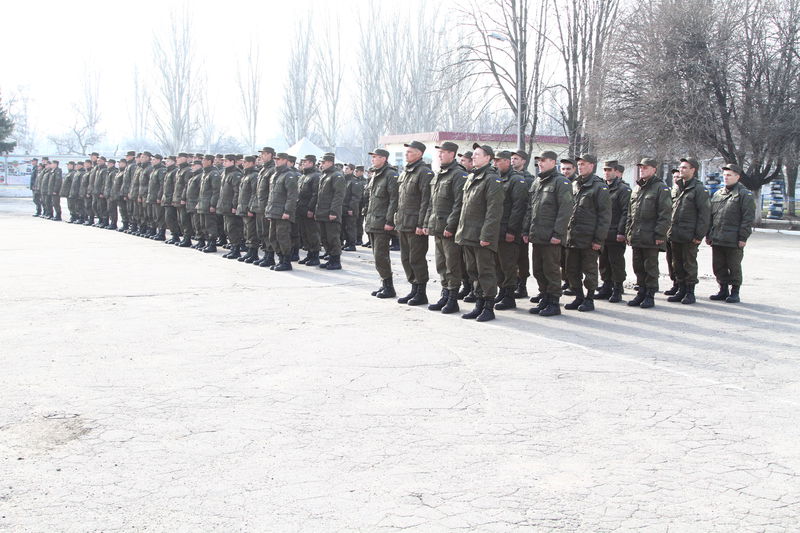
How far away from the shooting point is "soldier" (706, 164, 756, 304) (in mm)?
10578

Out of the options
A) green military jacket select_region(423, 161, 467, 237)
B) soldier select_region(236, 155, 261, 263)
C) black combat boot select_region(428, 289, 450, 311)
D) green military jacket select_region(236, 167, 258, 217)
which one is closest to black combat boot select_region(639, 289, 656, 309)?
black combat boot select_region(428, 289, 450, 311)

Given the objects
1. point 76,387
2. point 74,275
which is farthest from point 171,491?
point 74,275

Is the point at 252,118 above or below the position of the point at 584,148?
above

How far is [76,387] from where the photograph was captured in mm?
5914

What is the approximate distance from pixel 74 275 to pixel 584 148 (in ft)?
67.4

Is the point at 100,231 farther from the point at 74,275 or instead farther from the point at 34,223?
the point at 74,275

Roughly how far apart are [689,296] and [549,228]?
256cm

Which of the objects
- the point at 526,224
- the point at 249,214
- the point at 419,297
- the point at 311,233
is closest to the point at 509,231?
the point at 526,224

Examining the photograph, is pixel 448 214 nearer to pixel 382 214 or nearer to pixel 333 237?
pixel 382 214

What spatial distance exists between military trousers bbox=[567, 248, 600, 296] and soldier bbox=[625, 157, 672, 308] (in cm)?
84

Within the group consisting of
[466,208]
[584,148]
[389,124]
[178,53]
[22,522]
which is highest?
[178,53]

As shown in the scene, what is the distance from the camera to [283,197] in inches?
533

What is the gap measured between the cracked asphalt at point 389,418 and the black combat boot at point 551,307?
0.19 metres

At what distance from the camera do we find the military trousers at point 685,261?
1052 centimetres
